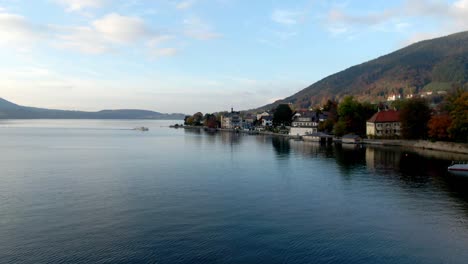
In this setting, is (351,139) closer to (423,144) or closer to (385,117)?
(385,117)

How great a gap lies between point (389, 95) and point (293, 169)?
17362 centimetres

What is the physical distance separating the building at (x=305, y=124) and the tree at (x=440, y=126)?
36.8 meters

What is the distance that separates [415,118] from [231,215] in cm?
5071

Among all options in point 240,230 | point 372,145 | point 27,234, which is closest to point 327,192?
point 240,230

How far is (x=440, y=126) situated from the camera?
55156 millimetres

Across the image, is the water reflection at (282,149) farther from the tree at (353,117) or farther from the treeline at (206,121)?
the treeline at (206,121)

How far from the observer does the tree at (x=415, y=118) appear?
62.6 metres

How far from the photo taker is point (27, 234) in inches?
700

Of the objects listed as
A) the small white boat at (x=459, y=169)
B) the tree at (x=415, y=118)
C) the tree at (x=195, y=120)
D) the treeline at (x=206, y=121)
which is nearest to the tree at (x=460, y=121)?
the tree at (x=415, y=118)

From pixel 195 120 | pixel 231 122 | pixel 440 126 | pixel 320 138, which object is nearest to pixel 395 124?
pixel 320 138

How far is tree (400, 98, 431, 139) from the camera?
6262cm

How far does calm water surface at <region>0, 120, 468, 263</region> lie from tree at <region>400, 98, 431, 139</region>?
2653 cm

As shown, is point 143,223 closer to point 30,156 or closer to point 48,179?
point 48,179

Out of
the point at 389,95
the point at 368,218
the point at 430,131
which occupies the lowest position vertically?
the point at 368,218
